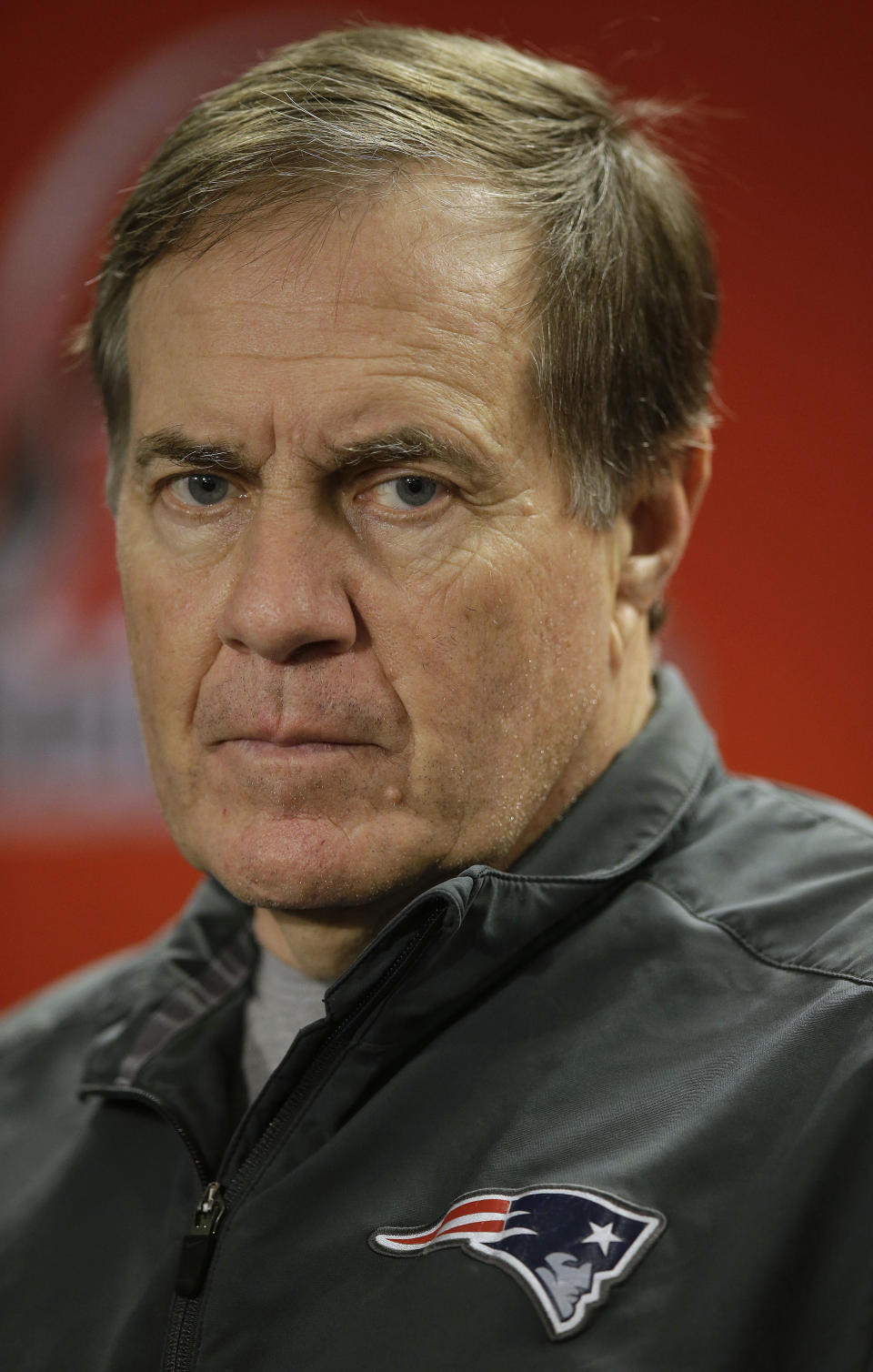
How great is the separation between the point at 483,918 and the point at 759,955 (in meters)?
0.24

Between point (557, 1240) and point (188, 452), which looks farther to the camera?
point (188, 452)

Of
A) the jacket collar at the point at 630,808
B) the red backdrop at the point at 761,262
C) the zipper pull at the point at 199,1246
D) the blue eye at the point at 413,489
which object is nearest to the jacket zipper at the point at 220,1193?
the zipper pull at the point at 199,1246

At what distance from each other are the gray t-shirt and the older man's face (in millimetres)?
215

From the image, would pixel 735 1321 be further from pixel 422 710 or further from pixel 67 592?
pixel 67 592

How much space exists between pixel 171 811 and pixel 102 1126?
36 centimetres

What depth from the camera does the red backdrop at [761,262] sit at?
2.32 meters

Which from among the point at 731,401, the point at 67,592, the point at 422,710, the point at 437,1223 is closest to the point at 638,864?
the point at 422,710

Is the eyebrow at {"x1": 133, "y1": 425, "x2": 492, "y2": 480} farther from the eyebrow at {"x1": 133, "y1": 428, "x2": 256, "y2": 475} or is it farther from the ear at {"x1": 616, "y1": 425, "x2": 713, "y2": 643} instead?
the ear at {"x1": 616, "y1": 425, "x2": 713, "y2": 643}

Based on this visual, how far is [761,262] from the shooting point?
240cm

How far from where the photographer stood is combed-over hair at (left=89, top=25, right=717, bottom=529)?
136cm

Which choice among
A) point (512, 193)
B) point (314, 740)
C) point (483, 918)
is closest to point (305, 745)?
point (314, 740)

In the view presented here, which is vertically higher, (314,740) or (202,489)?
(202,489)

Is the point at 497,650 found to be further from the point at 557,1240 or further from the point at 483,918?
the point at 557,1240

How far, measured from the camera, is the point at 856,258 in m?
2.37
